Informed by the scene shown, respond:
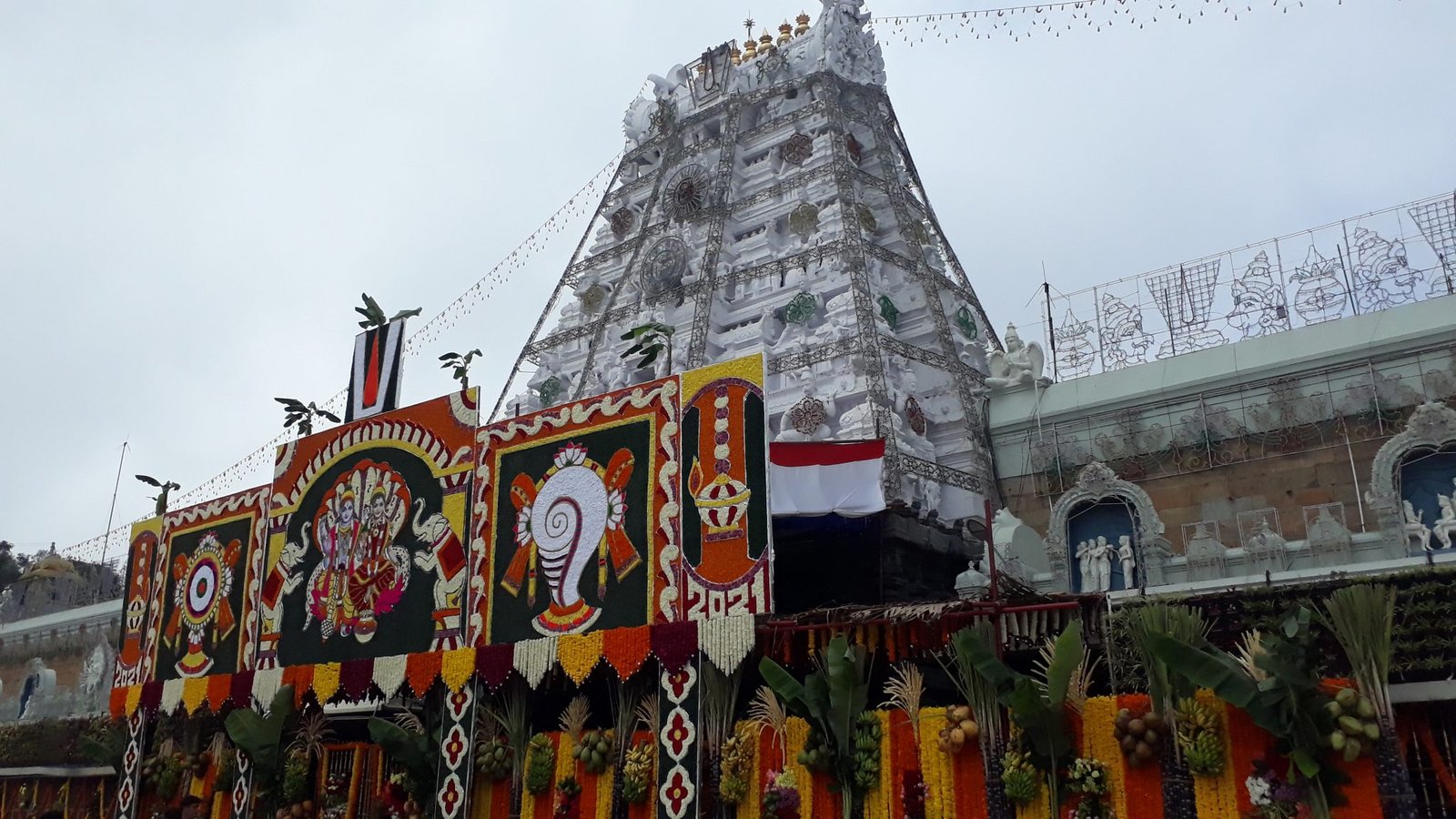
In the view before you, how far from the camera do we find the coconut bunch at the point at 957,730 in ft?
42.7

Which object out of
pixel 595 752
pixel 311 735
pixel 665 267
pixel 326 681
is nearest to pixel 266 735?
pixel 311 735

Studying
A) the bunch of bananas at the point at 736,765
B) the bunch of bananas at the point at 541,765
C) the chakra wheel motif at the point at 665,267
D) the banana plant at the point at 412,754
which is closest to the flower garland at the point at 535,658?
the bunch of bananas at the point at 541,765

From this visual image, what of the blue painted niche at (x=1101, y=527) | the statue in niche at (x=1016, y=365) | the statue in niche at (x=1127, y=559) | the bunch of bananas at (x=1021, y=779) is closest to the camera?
the bunch of bananas at (x=1021, y=779)

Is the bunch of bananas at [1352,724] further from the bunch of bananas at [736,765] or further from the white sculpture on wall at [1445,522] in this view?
the white sculpture on wall at [1445,522]

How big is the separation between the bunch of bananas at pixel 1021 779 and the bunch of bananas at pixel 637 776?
16.3ft

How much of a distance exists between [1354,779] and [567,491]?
35.6 feet

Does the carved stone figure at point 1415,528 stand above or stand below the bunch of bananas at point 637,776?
above

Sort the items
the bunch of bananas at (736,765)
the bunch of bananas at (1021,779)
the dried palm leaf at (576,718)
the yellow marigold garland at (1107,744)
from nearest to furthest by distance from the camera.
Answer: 1. the yellow marigold garland at (1107,744)
2. the bunch of bananas at (1021,779)
3. the bunch of bananas at (736,765)
4. the dried palm leaf at (576,718)

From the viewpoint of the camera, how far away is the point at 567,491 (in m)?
17.4

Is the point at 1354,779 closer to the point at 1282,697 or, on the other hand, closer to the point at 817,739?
the point at 1282,697

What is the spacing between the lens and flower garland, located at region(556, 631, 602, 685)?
1606 cm

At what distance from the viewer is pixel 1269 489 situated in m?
→ 19.4

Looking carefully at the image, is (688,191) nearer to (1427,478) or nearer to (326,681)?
(326,681)

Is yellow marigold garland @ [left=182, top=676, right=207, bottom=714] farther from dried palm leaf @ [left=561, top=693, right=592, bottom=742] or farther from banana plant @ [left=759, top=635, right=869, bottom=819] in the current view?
banana plant @ [left=759, top=635, right=869, bottom=819]
